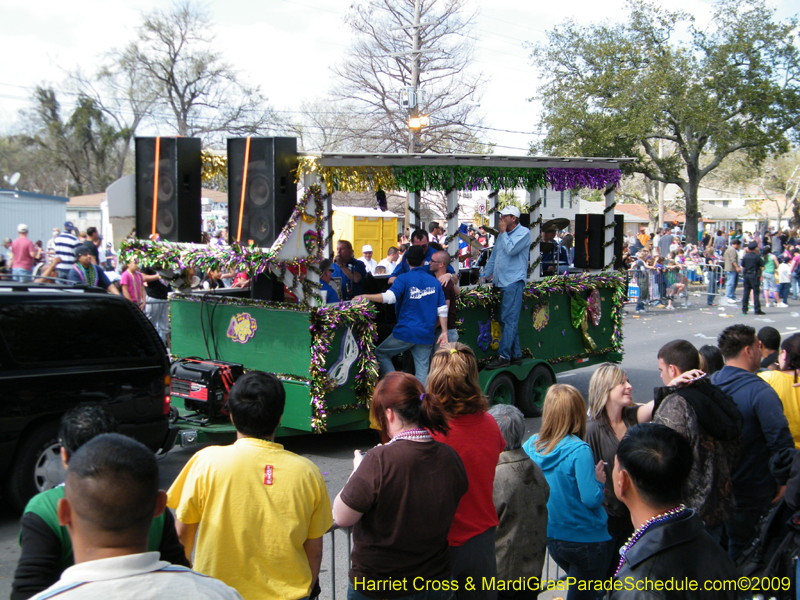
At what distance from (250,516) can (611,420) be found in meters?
2.39

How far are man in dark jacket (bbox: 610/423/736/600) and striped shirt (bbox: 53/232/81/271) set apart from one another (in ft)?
38.7

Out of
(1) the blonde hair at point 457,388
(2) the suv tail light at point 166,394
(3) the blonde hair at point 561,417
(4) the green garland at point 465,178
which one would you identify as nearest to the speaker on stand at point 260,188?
(4) the green garland at point 465,178

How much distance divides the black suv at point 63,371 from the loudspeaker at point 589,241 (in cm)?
698

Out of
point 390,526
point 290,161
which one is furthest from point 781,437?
point 290,161

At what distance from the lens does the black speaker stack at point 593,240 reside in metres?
10.9

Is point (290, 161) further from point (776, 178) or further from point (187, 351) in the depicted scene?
point (776, 178)

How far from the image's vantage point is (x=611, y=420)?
427 centimetres

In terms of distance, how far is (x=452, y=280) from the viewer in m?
8.12

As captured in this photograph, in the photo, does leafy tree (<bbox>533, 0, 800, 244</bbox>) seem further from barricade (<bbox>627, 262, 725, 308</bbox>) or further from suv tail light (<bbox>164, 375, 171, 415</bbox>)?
suv tail light (<bbox>164, 375, 171, 415</bbox>)

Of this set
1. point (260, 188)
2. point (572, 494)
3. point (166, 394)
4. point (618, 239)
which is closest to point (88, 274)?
point (260, 188)

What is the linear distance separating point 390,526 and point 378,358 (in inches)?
194

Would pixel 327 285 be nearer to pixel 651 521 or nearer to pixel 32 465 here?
pixel 32 465

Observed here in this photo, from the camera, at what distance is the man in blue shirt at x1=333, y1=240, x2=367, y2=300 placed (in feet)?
A: 31.3

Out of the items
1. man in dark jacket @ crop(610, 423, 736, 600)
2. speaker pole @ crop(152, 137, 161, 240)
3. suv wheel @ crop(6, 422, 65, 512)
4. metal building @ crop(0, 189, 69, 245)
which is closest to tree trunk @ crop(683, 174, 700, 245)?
metal building @ crop(0, 189, 69, 245)
